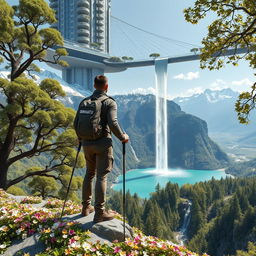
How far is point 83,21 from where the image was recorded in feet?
512

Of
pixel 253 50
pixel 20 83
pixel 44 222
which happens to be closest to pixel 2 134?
pixel 20 83

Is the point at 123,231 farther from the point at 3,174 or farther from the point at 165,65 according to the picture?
the point at 165,65

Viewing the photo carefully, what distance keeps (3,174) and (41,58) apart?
25.5ft

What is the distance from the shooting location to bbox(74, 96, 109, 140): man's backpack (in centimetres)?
583

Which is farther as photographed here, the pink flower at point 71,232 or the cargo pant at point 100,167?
the cargo pant at point 100,167

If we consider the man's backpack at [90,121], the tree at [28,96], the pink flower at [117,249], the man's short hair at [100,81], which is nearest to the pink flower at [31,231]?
the pink flower at [117,249]

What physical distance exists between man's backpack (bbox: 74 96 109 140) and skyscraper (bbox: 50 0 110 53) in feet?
531

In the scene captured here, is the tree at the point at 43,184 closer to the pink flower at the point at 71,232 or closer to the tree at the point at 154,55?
the pink flower at the point at 71,232

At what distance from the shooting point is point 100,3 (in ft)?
547

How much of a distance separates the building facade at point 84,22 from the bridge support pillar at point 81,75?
668 cm

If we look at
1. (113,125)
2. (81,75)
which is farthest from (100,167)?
(81,75)

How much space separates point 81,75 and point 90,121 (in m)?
189

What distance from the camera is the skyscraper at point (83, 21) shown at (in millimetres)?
156125

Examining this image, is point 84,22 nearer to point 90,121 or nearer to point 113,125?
point 90,121
